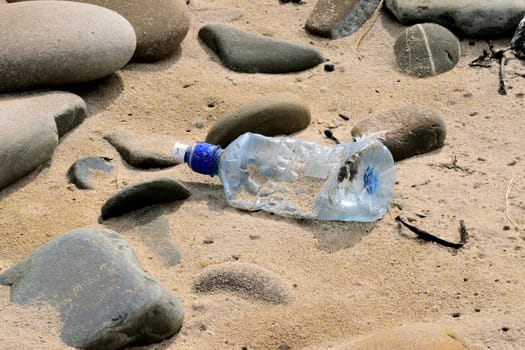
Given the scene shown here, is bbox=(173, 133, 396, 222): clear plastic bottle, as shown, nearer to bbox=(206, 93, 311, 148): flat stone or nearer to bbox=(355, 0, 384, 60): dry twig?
bbox=(206, 93, 311, 148): flat stone

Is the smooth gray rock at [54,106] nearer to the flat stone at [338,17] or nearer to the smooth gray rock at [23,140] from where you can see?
the smooth gray rock at [23,140]

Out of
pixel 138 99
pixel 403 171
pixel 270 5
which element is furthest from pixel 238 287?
pixel 270 5

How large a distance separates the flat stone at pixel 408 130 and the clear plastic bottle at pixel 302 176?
184 millimetres

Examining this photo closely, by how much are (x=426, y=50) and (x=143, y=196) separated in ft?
5.90

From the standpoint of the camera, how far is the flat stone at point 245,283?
2.93 metres

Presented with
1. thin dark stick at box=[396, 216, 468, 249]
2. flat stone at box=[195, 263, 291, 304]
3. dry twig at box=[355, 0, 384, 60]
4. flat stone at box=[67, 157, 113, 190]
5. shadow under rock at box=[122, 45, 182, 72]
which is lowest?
shadow under rock at box=[122, 45, 182, 72]

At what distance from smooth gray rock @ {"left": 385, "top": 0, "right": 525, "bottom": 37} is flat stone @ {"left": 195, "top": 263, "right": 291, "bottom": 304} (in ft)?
7.14

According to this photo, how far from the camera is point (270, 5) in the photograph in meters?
5.05

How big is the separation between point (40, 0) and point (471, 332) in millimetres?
2608

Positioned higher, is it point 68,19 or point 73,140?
point 68,19

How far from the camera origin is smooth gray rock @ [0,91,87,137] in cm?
378

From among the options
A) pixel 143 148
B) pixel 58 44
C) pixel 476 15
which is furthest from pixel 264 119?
pixel 476 15

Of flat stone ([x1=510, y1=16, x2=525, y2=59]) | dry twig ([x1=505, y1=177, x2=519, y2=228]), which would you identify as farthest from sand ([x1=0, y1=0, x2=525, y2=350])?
flat stone ([x1=510, y1=16, x2=525, y2=59])

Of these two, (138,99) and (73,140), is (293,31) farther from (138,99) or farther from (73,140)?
(73,140)
